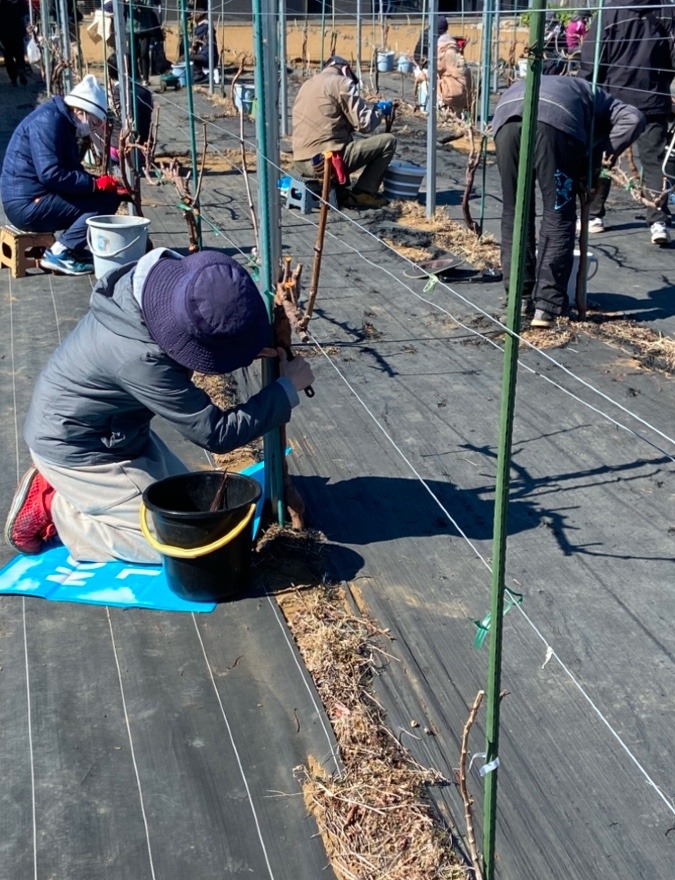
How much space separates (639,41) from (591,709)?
227 inches

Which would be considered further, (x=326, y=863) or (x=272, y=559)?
(x=272, y=559)

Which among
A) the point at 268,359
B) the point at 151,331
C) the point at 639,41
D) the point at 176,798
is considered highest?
the point at 639,41

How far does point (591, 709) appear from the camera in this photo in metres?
2.55

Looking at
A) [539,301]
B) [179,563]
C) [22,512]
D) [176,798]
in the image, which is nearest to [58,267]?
[539,301]

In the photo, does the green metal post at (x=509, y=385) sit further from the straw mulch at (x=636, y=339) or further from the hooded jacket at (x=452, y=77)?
the hooded jacket at (x=452, y=77)

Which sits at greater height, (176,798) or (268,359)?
(268,359)

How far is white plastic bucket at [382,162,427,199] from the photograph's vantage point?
8.41 metres

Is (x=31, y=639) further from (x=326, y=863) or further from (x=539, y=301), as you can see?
(x=539, y=301)

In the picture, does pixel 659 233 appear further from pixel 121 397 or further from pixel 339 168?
pixel 121 397

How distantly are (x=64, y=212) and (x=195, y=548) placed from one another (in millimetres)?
→ 3960

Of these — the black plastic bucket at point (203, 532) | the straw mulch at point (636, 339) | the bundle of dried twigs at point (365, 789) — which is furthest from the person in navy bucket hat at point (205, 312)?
the straw mulch at point (636, 339)

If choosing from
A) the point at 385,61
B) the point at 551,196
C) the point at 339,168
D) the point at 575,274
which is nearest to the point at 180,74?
the point at 385,61

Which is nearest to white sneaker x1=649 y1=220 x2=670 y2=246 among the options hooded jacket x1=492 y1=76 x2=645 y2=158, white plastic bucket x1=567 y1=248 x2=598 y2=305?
white plastic bucket x1=567 y1=248 x2=598 y2=305

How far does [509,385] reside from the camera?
5.32 feet
